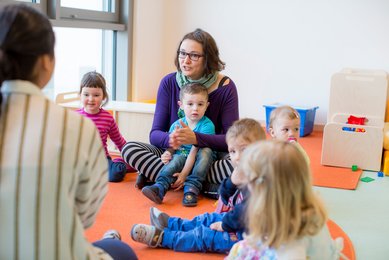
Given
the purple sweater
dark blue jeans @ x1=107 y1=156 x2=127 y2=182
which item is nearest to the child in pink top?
dark blue jeans @ x1=107 y1=156 x2=127 y2=182

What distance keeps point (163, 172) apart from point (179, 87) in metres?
0.44

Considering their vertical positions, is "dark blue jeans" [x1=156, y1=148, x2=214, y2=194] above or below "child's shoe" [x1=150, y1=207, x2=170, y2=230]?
above

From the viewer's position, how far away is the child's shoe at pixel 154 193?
2.34 metres

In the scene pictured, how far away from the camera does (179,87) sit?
2.64 metres

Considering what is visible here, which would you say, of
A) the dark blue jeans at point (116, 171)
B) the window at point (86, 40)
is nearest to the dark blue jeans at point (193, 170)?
the dark blue jeans at point (116, 171)

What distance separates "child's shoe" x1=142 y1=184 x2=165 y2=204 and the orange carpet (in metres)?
0.04

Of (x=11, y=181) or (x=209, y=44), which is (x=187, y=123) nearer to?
(x=209, y=44)

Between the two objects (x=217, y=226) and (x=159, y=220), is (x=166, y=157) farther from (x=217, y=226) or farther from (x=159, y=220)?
(x=217, y=226)

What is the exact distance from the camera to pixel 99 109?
280cm

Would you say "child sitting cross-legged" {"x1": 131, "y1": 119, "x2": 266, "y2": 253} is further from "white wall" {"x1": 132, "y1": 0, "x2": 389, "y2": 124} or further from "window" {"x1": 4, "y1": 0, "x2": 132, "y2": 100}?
"white wall" {"x1": 132, "y1": 0, "x2": 389, "y2": 124}

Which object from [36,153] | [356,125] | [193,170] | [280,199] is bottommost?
[193,170]

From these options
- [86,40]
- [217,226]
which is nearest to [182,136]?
[217,226]

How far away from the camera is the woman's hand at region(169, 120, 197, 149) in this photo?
2.40 m

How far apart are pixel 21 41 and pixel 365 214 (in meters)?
1.85
